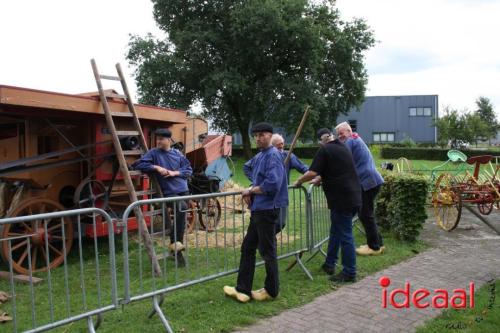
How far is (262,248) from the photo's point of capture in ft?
15.6

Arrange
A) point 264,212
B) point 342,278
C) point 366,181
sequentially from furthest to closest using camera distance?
point 366,181
point 342,278
point 264,212

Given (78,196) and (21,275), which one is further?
(78,196)

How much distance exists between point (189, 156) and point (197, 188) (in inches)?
28.8

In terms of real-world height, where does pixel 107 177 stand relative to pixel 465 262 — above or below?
above

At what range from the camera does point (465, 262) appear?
259 inches

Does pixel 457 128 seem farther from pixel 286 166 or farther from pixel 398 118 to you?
pixel 286 166

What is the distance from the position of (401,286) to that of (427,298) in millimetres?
456

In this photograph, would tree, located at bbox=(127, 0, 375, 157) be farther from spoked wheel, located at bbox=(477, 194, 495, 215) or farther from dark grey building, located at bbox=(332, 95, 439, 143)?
dark grey building, located at bbox=(332, 95, 439, 143)

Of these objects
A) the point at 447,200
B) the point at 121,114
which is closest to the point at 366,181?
the point at 447,200

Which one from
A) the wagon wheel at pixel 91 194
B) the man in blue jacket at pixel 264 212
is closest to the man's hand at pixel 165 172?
the wagon wheel at pixel 91 194

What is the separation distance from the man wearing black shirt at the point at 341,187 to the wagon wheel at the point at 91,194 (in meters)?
3.00

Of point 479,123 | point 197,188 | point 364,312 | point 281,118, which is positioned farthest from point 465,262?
point 479,123

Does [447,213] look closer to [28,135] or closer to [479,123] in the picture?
[28,135]

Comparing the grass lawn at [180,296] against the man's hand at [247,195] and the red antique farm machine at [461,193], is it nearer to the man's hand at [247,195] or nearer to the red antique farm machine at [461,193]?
the man's hand at [247,195]
